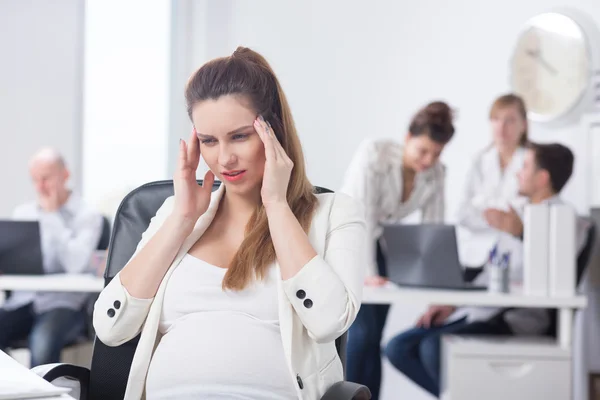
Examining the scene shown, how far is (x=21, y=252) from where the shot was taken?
341 centimetres

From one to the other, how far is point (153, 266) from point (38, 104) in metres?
3.60

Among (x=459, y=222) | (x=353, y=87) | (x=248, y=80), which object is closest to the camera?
(x=248, y=80)

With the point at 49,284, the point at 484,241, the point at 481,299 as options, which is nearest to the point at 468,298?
the point at 481,299

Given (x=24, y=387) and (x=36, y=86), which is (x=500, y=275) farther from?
(x=36, y=86)

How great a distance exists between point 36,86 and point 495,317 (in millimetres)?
3054

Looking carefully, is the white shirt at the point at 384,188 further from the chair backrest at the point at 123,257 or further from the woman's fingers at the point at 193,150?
the woman's fingers at the point at 193,150

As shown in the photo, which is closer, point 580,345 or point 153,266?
point 153,266

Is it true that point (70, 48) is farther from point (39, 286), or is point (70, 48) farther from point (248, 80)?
point (248, 80)

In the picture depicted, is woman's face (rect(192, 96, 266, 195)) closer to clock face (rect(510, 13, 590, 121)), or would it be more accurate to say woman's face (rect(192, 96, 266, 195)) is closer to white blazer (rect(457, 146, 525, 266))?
white blazer (rect(457, 146, 525, 266))

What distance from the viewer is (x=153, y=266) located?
1.53m

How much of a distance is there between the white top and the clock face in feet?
10.3

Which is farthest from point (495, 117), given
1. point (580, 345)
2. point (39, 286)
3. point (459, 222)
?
point (39, 286)

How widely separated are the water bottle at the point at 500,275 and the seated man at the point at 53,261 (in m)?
1.74

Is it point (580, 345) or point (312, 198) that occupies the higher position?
point (312, 198)
